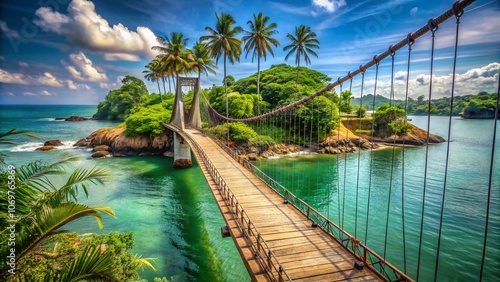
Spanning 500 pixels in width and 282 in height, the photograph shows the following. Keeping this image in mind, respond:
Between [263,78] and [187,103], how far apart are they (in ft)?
53.4

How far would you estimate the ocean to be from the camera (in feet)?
36.9

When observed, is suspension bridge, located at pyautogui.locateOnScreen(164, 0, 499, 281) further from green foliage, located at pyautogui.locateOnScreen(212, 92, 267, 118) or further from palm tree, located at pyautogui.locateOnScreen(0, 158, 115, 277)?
green foliage, located at pyautogui.locateOnScreen(212, 92, 267, 118)

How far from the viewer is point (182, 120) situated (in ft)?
103

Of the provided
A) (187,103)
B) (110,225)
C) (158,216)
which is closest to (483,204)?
(158,216)

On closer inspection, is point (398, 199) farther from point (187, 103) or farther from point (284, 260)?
point (187, 103)

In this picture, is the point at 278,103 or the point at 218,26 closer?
the point at 218,26

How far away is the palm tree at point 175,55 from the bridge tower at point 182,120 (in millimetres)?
1563

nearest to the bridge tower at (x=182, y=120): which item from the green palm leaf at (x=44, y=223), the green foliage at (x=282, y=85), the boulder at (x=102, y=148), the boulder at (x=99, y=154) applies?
the boulder at (x=99, y=154)

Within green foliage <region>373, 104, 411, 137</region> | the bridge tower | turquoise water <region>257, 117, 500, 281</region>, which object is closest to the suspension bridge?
turquoise water <region>257, 117, 500, 281</region>

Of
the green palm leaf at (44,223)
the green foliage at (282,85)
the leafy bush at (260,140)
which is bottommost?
the leafy bush at (260,140)

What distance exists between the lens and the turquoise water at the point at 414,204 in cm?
1155

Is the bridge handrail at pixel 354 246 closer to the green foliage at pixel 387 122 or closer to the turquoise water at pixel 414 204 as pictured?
the turquoise water at pixel 414 204

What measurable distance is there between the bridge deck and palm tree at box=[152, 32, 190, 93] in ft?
75.3

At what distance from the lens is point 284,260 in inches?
242
